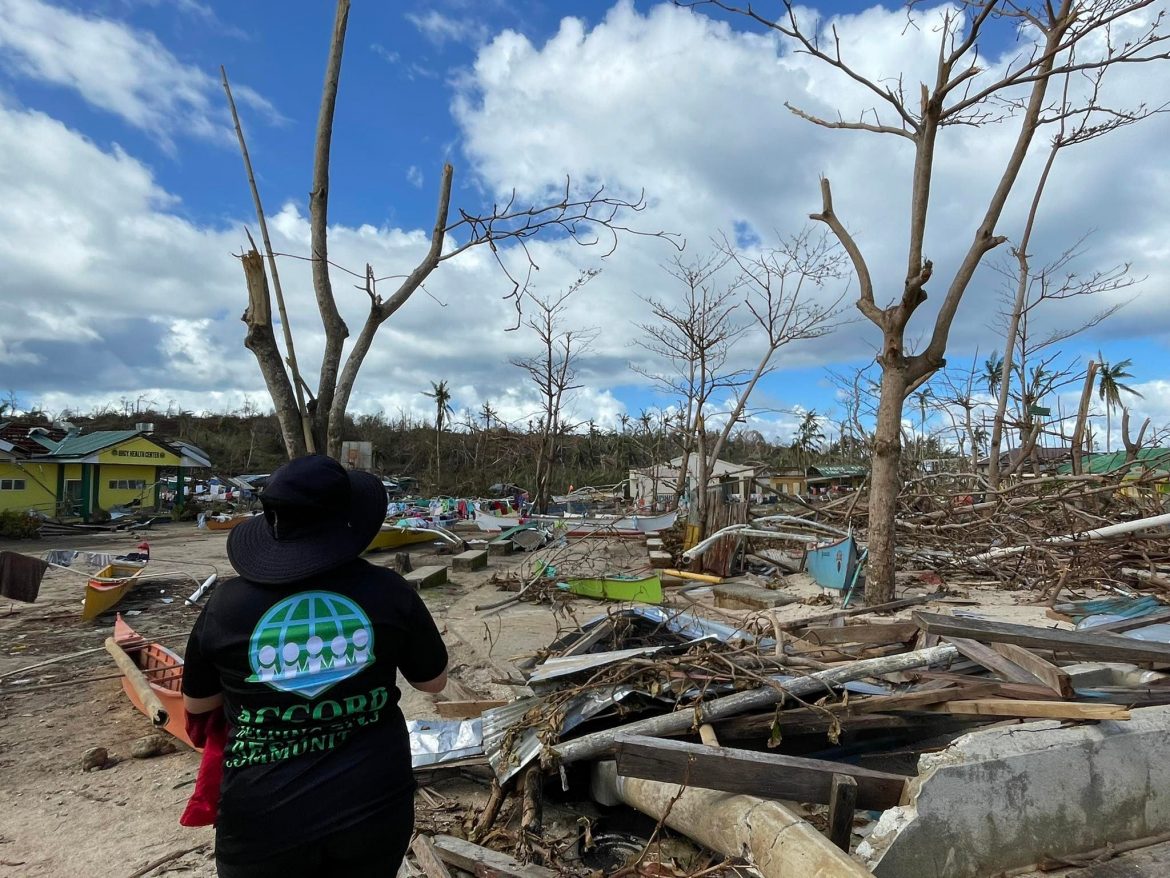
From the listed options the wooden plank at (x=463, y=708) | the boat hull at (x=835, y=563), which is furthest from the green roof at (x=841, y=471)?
the wooden plank at (x=463, y=708)

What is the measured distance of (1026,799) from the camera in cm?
359

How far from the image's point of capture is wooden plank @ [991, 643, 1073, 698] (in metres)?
4.05

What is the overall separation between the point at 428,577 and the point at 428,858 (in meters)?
9.34

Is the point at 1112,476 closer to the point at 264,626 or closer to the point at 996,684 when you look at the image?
the point at 996,684

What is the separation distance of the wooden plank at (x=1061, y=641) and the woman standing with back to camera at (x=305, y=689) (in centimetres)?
397

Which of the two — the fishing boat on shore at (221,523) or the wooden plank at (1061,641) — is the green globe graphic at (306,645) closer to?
the wooden plank at (1061,641)

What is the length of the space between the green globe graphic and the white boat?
43.7 ft

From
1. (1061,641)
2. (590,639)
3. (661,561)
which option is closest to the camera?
(1061,641)

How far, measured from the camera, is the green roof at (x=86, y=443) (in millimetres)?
27156

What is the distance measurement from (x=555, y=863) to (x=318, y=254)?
126 inches

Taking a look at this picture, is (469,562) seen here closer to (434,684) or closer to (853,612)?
(853,612)

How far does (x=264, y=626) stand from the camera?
193cm

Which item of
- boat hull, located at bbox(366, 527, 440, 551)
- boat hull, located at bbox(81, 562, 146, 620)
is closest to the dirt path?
boat hull, located at bbox(81, 562, 146, 620)

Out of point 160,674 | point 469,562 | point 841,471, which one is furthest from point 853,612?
point 841,471
